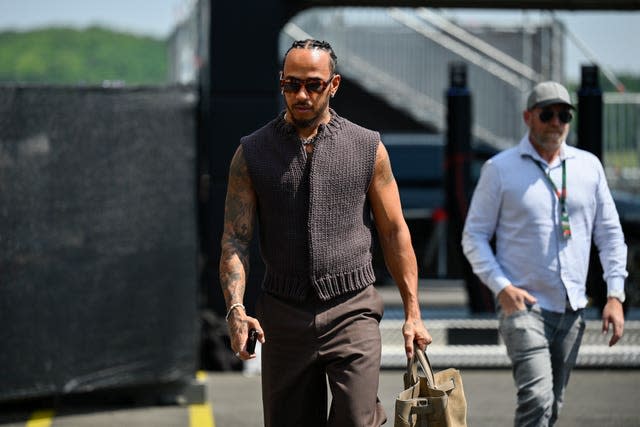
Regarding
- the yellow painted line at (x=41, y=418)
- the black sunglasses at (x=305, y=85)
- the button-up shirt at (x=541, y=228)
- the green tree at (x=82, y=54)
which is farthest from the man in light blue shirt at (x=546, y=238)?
the green tree at (x=82, y=54)

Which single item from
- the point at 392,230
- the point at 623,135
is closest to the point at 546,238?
the point at 392,230

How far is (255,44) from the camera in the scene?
9.66 meters

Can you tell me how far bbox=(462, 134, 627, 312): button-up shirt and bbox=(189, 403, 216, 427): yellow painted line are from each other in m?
2.69

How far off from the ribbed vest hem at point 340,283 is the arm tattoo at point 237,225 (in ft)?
0.95

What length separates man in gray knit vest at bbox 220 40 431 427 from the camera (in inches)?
178

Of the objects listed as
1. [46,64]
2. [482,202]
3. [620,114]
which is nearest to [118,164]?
[482,202]

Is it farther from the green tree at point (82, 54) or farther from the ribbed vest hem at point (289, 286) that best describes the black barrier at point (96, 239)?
the green tree at point (82, 54)

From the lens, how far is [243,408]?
839cm

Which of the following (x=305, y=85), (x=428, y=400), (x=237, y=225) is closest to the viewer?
(x=428, y=400)

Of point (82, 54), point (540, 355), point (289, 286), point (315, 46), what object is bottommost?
point (540, 355)

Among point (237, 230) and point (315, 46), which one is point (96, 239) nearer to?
point (237, 230)

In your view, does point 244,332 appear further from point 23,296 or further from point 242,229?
point 23,296

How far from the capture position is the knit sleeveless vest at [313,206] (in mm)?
4539

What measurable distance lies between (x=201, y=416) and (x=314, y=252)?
3832 mm
